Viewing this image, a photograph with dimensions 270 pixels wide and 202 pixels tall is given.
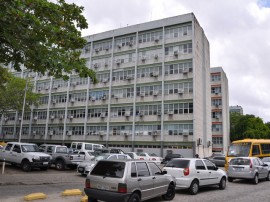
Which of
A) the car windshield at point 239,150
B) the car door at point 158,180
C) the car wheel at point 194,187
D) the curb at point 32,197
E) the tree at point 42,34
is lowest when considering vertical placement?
the curb at point 32,197

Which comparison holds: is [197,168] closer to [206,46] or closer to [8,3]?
[8,3]

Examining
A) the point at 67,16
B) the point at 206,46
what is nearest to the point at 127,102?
the point at 206,46

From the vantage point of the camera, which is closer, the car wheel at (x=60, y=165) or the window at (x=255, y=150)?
the car wheel at (x=60, y=165)

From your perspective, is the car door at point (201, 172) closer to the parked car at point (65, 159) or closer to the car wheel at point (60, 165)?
the parked car at point (65, 159)

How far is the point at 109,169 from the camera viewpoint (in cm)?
867

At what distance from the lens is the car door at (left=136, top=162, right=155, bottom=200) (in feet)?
28.9

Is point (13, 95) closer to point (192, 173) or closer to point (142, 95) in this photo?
point (142, 95)

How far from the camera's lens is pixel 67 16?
13289 millimetres

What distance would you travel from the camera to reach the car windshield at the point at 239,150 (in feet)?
73.4

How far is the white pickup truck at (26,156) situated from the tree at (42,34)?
25.4ft

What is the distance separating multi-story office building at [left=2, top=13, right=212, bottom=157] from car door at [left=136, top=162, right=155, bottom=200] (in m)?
30.7

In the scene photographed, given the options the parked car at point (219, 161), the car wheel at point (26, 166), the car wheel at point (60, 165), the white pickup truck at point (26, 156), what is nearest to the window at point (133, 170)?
the white pickup truck at point (26, 156)

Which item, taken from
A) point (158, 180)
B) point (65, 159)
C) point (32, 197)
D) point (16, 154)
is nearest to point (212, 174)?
point (158, 180)

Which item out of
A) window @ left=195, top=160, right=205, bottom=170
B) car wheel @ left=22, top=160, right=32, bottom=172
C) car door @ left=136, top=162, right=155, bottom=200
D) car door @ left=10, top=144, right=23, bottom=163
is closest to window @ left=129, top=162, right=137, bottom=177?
car door @ left=136, top=162, right=155, bottom=200
